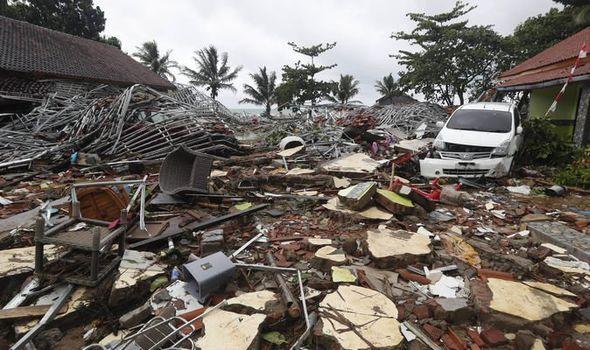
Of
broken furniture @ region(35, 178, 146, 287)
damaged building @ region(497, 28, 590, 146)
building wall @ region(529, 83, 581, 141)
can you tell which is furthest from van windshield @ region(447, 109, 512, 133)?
broken furniture @ region(35, 178, 146, 287)

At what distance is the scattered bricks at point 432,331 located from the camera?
2.50m

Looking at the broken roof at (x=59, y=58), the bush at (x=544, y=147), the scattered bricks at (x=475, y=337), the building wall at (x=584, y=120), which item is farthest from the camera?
the broken roof at (x=59, y=58)

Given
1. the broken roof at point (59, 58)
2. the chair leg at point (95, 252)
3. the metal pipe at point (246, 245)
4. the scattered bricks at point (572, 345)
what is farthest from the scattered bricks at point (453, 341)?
the broken roof at point (59, 58)

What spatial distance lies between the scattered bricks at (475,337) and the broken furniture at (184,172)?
14.0 ft

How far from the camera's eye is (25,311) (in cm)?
268

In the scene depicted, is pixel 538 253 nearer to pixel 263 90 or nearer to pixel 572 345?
pixel 572 345

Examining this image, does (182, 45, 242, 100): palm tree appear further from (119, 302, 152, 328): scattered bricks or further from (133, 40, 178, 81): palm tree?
(119, 302, 152, 328): scattered bricks

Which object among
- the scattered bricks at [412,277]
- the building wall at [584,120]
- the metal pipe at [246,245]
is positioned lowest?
the scattered bricks at [412,277]

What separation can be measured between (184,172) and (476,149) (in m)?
6.22

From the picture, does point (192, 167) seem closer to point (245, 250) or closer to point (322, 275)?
point (245, 250)

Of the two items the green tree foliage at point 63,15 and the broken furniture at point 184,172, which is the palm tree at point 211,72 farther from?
the broken furniture at point 184,172

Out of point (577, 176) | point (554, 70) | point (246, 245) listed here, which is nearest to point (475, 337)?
point (246, 245)

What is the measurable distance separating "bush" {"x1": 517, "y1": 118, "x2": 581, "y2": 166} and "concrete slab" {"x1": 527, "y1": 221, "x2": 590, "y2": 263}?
4.76 meters

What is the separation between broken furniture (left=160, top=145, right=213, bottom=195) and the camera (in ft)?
17.3
